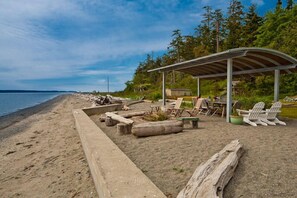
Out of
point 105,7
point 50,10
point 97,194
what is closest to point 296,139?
point 97,194

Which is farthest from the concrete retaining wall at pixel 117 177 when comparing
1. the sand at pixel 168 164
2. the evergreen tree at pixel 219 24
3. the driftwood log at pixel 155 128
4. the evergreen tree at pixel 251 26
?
the evergreen tree at pixel 219 24

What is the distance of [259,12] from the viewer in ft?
119

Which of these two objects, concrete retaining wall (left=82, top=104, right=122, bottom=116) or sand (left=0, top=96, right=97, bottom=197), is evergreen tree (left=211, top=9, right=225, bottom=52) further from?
sand (left=0, top=96, right=97, bottom=197)

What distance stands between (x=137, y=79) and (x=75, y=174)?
50.2m

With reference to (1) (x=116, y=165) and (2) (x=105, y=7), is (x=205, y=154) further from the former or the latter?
(2) (x=105, y=7)

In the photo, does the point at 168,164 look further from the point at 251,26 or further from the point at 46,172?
the point at 251,26

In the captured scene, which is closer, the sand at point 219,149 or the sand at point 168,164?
the sand at point 219,149

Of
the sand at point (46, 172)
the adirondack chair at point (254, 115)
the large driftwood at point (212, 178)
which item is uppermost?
the adirondack chair at point (254, 115)

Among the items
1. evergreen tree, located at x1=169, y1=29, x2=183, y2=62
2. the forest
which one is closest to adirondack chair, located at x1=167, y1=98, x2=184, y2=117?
the forest

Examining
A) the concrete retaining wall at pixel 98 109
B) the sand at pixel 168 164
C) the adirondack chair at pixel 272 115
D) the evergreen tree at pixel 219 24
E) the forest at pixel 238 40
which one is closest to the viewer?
the sand at pixel 168 164

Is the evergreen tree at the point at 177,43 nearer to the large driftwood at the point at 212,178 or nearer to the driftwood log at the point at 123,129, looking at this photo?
the driftwood log at the point at 123,129

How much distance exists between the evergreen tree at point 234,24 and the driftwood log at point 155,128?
31133 millimetres

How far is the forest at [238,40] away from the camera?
902 inches

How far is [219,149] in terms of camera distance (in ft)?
15.1
